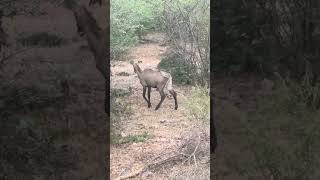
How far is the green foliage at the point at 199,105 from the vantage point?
5.57 metres

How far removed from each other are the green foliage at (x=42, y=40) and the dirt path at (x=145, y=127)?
1380 mm

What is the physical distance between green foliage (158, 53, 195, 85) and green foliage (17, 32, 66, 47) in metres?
1.69

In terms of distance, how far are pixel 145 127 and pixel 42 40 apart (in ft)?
9.90

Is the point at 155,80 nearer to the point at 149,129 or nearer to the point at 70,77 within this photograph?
the point at 149,129

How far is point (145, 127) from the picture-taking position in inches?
227

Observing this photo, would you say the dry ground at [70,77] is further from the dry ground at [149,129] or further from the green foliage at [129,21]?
the green foliage at [129,21]

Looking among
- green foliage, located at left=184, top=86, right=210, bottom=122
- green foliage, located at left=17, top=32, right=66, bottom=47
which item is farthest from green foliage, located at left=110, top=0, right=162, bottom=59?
green foliage, located at left=184, top=86, right=210, bottom=122

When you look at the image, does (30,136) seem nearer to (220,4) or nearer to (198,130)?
(198,130)

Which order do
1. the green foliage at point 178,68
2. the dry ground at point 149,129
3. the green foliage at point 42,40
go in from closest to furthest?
the dry ground at point 149,129
the green foliage at point 178,68
the green foliage at point 42,40

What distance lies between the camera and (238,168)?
4.56 metres

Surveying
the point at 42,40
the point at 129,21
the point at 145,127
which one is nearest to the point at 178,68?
the point at 145,127

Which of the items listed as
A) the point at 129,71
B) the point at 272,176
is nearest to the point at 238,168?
the point at 272,176

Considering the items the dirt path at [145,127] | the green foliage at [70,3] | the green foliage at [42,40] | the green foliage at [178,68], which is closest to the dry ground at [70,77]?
the green foliage at [42,40]

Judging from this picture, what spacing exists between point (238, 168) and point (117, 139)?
1.37 m
